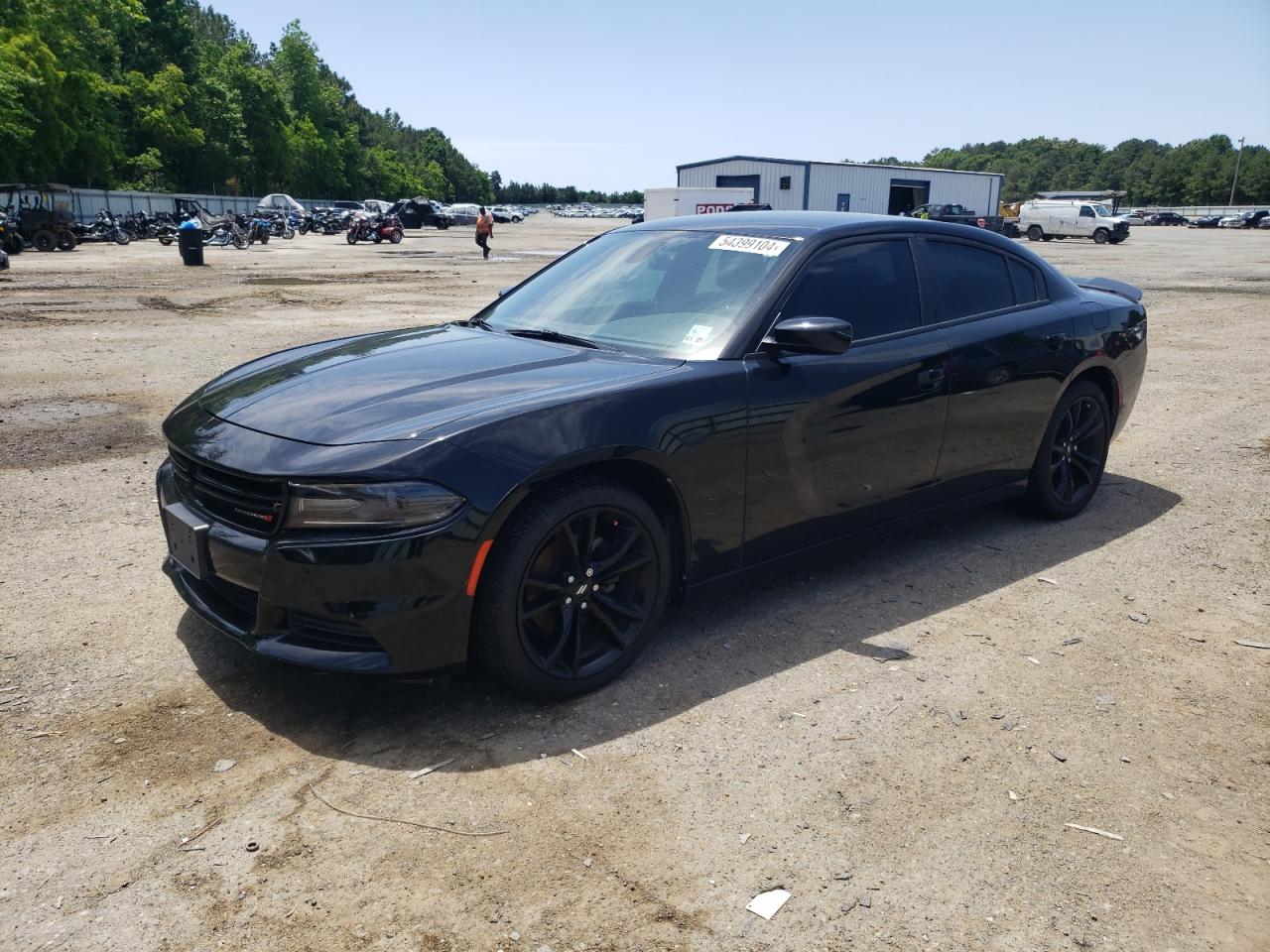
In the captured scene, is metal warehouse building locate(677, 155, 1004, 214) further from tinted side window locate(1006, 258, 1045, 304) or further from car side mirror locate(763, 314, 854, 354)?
car side mirror locate(763, 314, 854, 354)

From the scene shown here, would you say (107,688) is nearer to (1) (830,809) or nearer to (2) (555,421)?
(2) (555,421)

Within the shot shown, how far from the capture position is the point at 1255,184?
12988 cm

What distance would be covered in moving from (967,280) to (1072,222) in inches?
1898

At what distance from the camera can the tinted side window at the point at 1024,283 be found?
198 inches

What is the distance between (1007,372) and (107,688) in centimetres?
412

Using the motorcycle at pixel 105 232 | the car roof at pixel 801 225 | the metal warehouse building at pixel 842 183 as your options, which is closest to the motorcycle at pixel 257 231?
the motorcycle at pixel 105 232

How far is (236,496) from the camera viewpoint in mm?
Answer: 3137

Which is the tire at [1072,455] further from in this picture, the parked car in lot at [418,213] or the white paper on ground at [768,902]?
the parked car in lot at [418,213]

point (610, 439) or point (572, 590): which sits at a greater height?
point (610, 439)

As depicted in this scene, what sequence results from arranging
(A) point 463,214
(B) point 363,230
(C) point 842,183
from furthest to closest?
(A) point 463,214 → (C) point 842,183 → (B) point 363,230

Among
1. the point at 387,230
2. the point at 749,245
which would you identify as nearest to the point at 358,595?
the point at 749,245

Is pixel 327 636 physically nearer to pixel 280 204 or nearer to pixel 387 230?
pixel 387 230

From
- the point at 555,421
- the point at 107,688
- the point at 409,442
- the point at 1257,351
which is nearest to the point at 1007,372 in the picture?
the point at 555,421

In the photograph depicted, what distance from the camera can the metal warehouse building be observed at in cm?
5153
